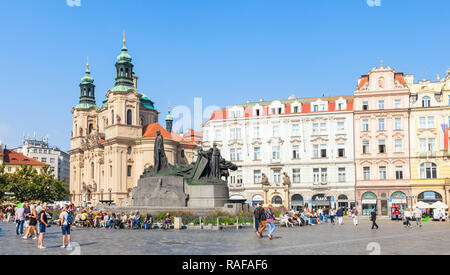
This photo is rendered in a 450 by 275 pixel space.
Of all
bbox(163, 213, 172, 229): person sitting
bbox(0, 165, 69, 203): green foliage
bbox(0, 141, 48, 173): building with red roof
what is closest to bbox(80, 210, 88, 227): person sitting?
bbox(163, 213, 172, 229): person sitting

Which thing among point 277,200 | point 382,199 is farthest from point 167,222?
point 382,199

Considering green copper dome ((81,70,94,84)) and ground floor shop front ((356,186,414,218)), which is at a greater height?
green copper dome ((81,70,94,84))

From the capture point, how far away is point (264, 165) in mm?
69500

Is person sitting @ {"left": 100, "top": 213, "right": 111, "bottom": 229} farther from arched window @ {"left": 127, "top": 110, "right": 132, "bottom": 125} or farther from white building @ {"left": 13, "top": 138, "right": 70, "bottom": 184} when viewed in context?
A: white building @ {"left": 13, "top": 138, "right": 70, "bottom": 184}

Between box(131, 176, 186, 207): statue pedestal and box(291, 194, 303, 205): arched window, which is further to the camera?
box(291, 194, 303, 205): arched window

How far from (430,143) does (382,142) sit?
5743 mm

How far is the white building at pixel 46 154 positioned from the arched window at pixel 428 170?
11683 cm

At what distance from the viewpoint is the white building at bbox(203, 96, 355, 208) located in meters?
66.4

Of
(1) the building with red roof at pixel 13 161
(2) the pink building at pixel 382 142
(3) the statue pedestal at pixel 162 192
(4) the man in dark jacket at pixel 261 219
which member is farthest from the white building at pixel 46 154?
(4) the man in dark jacket at pixel 261 219

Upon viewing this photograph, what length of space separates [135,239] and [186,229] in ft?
22.3

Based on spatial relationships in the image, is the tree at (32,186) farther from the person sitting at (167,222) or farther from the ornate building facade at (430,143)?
the ornate building facade at (430,143)

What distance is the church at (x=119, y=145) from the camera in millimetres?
90375
